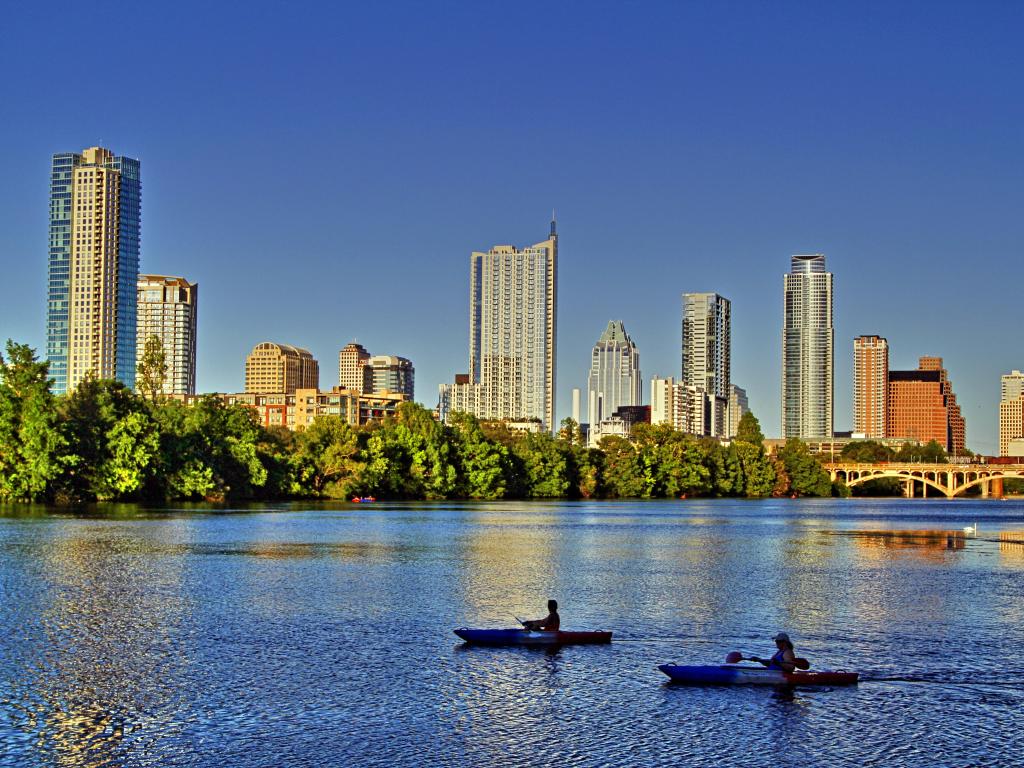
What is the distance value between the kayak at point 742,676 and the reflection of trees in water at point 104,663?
517 inches

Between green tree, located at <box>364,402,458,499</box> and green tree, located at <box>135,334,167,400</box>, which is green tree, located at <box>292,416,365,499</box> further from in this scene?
green tree, located at <box>135,334,167,400</box>

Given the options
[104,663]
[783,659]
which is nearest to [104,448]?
[104,663]

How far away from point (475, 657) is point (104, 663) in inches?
423

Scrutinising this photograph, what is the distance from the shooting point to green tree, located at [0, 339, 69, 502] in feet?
403

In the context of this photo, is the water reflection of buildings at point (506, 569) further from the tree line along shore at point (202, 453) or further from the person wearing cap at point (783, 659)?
the tree line along shore at point (202, 453)

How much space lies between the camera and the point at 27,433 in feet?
404

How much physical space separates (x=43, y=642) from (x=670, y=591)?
27.0 metres

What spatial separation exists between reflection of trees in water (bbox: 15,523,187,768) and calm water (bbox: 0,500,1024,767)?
0.35 ft

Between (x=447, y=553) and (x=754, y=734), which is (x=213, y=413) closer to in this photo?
(x=447, y=553)

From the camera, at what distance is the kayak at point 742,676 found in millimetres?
33594

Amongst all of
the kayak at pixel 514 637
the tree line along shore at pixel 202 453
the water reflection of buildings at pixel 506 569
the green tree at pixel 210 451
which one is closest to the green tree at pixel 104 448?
the tree line along shore at pixel 202 453

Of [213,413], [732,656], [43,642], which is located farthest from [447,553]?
[213,413]

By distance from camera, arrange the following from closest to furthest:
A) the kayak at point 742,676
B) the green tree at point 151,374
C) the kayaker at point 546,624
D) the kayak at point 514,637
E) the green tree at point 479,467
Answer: the kayak at point 742,676, the kayak at point 514,637, the kayaker at point 546,624, the green tree at point 151,374, the green tree at point 479,467

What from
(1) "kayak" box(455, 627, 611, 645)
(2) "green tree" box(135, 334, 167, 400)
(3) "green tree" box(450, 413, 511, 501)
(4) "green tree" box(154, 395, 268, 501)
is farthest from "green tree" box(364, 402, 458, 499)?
(1) "kayak" box(455, 627, 611, 645)
